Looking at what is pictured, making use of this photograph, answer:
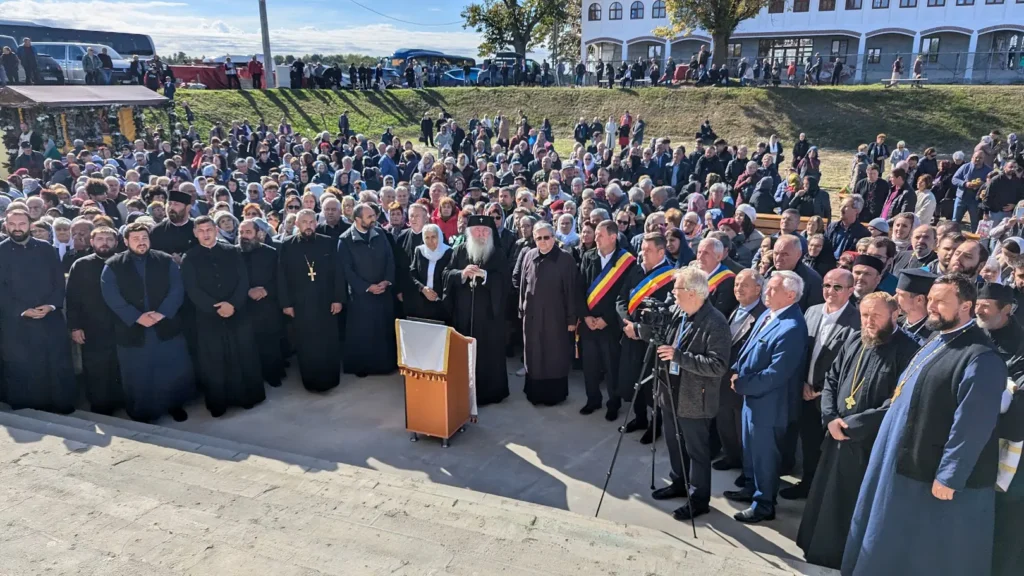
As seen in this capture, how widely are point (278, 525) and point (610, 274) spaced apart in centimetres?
349

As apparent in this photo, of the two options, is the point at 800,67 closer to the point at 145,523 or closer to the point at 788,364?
the point at 788,364

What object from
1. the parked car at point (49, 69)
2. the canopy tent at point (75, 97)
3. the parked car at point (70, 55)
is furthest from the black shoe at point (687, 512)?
the parked car at point (70, 55)

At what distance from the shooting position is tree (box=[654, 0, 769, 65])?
2944 centimetres

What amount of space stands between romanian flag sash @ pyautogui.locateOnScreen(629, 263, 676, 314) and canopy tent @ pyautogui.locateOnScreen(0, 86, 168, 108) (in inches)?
725

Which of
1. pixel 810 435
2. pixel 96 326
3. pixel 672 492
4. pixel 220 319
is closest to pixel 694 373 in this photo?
pixel 672 492

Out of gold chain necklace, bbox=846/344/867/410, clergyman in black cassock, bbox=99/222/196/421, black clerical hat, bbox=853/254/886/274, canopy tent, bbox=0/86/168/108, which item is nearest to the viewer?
gold chain necklace, bbox=846/344/867/410

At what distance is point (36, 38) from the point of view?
A: 1185 inches

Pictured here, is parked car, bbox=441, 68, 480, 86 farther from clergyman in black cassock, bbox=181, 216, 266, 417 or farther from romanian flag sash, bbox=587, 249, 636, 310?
romanian flag sash, bbox=587, 249, 636, 310

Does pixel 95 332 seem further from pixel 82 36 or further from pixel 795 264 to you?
pixel 82 36

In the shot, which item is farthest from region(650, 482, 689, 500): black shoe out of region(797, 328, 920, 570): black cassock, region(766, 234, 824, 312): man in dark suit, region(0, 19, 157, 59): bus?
region(0, 19, 157, 59): bus

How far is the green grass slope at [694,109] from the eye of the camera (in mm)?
24297

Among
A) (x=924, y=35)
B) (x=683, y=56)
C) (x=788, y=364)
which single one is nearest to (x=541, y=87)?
(x=683, y=56)

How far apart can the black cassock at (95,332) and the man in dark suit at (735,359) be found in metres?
5.30

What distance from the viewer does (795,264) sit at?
552 cm
